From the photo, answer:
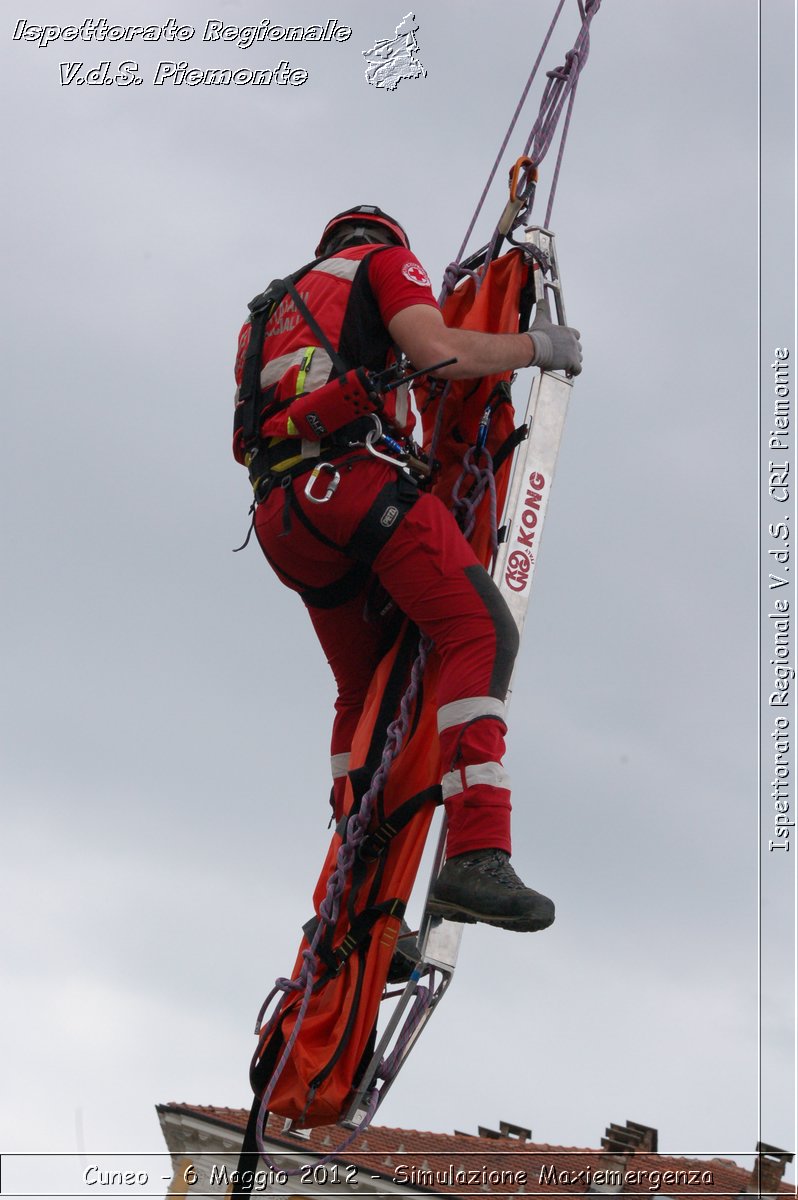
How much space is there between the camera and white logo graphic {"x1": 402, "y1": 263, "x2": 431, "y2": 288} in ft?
21.2

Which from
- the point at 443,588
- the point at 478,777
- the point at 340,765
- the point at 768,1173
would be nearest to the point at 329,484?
the point at 443,588

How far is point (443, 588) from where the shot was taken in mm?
6383

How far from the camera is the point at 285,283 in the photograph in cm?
675

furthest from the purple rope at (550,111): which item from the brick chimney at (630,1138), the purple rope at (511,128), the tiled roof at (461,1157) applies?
the brick chimney at (630,1138)

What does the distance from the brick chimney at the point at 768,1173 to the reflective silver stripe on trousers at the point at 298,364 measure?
63.0 ft

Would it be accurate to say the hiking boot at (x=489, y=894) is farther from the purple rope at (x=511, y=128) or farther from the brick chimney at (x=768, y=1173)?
the brick chimney at (x=768, y=1173)

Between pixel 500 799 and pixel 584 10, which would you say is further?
pixel 584 10

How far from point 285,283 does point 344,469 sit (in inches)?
32.8

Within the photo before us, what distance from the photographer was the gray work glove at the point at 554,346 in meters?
6.77

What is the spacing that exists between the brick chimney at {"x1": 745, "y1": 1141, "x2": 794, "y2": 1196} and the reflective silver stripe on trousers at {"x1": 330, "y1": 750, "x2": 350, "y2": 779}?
18.0m

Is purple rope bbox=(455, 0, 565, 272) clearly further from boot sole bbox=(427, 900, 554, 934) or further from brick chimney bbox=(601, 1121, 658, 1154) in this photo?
brick chimney bbox=(601, 1121, 658, 1154)

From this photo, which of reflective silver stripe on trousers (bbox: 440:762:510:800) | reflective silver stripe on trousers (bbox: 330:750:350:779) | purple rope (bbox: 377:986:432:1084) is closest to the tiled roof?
reflective silver stripe on trousers (bbox: 330:750:350:779)

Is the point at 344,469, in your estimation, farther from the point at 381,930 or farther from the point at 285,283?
the point at 381,930

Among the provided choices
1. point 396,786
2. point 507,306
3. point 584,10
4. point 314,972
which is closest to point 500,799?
point 396,786
